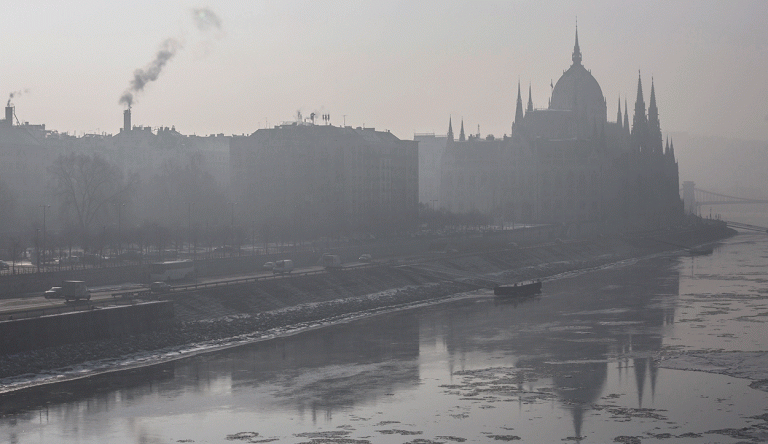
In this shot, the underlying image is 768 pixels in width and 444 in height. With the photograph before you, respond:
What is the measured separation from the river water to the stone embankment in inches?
108

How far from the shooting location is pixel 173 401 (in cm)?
4169

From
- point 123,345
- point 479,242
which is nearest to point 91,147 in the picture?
point 479,242

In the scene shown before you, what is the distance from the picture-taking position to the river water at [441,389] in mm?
36406

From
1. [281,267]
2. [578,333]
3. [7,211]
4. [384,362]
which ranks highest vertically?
[7,211]

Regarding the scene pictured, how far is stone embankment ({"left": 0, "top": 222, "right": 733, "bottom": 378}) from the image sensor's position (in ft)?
164

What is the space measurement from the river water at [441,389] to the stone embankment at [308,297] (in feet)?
8.99

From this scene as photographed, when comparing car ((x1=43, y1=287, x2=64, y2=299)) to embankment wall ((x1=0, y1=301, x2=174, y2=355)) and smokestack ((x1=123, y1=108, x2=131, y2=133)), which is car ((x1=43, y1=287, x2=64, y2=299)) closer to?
embankment wall ((x1=0, y1=301, x2=174, y2=355))

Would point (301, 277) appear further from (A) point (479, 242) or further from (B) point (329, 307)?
(A) point (479, 242)

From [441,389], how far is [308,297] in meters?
27.4

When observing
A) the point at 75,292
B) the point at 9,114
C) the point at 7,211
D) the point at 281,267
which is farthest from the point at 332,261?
the point at 9,114

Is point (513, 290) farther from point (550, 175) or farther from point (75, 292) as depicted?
point (550, 175)

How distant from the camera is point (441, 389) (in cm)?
4388

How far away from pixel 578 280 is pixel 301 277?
3399cm

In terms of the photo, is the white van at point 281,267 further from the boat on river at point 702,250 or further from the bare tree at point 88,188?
the boat on river at point 702,250
